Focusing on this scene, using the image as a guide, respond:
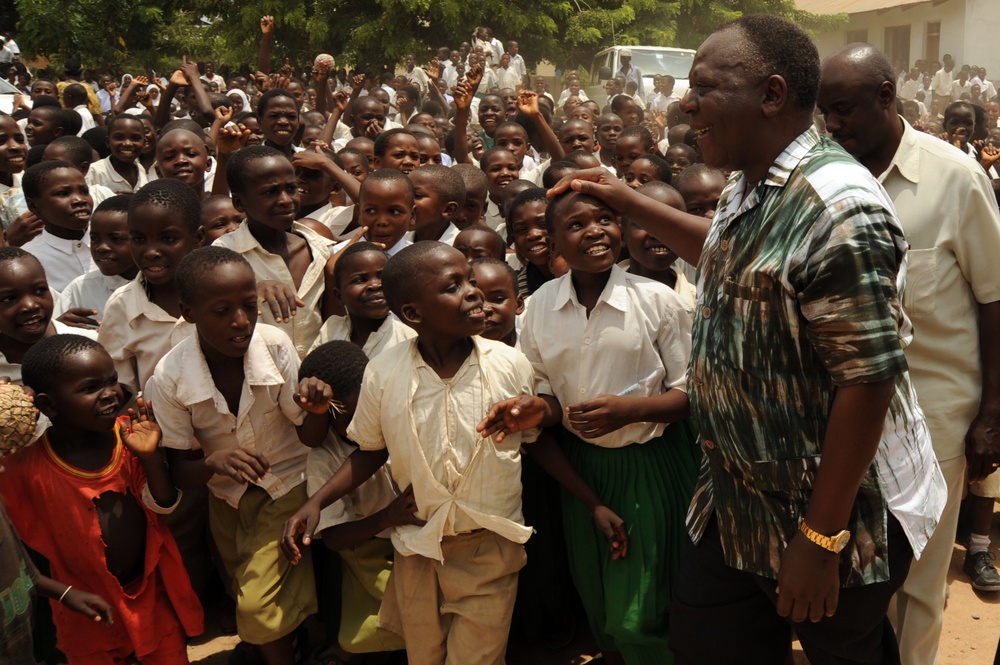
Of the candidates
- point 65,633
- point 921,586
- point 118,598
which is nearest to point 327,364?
point 118,598

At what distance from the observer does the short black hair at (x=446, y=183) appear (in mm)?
4176

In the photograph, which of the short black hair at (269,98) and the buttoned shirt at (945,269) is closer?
the buttoned shirt at (945,269)

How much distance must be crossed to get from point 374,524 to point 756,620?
1169 millimetres

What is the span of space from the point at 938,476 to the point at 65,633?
2.43m

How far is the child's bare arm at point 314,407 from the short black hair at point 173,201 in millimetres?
→ 1040

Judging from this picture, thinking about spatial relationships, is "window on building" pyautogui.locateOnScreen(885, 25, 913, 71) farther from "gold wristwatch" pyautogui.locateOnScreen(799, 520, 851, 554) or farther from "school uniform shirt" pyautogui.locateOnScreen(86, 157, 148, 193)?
"gold wristwatch" pyautogui.locateOnScreen(799, 520, 851, 554)

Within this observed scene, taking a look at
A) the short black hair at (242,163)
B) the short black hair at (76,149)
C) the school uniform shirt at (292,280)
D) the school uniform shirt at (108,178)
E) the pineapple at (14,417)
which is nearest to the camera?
the pineapple at (14,417)

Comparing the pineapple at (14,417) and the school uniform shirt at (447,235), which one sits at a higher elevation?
the pineapple at (14,417)

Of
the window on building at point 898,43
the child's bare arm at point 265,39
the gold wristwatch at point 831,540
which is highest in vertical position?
the child's bare arm at point 265,39

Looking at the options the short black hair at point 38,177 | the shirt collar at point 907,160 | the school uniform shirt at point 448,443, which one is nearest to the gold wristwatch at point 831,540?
the school uniform shirt at point 448,443

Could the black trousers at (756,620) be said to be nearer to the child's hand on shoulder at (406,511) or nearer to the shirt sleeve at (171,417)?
the child's hand on shoulder at (406,511)

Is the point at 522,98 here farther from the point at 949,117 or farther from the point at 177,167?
the point at 949,117

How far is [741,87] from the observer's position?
178cm

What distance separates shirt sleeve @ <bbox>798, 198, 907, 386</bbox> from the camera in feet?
5.32
